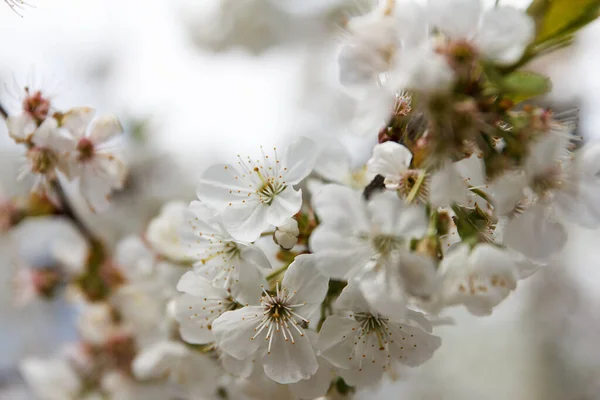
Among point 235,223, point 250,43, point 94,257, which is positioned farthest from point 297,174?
point 250,43

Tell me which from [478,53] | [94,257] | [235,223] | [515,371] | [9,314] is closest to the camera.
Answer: [478,53]

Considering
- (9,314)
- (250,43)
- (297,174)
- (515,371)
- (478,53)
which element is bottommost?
(515,371)

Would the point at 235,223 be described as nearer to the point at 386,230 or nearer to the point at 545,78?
the point at 386,230

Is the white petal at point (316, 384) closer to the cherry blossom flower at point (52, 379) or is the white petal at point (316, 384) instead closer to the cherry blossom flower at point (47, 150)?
the cherry blossom flower at point (47, 150)

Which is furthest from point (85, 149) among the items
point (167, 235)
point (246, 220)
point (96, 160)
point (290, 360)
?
point (290, 360)

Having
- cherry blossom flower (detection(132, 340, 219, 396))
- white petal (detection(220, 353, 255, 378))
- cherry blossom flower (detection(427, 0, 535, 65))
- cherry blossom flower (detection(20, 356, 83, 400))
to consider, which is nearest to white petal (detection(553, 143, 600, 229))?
cherry blossom flower (detection(427, 0, 535, 65))

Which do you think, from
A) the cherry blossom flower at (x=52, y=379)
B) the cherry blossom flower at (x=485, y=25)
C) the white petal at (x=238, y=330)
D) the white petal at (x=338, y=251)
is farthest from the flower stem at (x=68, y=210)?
the cherry blossom flower at (x=485, y=25)
